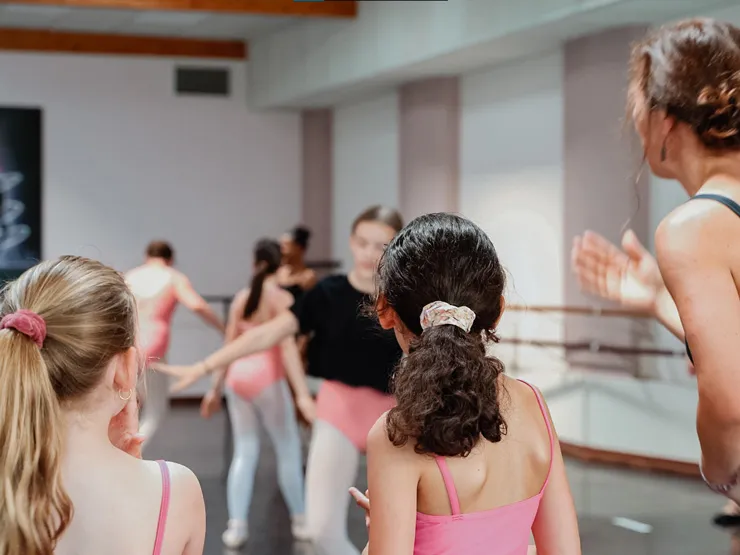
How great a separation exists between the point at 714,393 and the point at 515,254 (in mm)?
6372

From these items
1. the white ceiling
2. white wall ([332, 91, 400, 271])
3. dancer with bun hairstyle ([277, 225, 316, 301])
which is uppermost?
the white ceiling

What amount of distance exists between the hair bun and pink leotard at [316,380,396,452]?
1721mm

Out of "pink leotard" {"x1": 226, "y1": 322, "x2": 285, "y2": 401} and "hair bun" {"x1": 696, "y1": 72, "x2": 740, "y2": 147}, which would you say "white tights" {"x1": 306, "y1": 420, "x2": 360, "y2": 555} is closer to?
"hair bun" {"x1": 696, "y1": 72, "x2": 740, "y2": 147}

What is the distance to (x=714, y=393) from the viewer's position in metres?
1.58

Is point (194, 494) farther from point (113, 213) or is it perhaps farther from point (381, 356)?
point (113, 213)

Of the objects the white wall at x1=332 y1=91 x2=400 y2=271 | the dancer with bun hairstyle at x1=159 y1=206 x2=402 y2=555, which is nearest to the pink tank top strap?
the dancer with bun hairstyle at x1=159 y1=206 x2=402 y2=555

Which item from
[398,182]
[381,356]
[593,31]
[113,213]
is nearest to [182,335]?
[113,213]

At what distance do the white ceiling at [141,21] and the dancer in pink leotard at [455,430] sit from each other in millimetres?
7769

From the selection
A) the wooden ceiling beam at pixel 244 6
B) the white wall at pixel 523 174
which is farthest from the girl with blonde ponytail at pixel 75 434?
the wooden ceiling beam at pixel 244 6

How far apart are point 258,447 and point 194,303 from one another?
3.47 ft

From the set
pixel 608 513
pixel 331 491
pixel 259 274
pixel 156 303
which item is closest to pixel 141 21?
pixel 156 303

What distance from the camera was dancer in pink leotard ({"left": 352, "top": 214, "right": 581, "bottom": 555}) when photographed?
1495 mm

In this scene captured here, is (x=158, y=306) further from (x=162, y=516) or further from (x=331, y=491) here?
(x=162, y=516)

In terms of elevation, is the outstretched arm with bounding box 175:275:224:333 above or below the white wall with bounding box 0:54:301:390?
below
